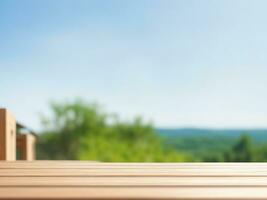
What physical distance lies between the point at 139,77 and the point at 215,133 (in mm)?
5494

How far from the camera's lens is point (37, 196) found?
2.02ft

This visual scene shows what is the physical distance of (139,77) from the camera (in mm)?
19000

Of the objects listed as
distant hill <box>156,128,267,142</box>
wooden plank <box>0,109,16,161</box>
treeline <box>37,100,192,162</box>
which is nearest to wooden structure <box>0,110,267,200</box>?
wooden plank <box>0,109,16,161</box>

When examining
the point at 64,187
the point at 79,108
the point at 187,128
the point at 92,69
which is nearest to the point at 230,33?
the point at 187,128

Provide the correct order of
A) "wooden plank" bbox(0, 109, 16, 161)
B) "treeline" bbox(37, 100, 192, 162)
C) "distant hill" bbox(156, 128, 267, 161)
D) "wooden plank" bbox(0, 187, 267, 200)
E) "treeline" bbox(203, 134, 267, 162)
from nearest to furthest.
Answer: "wooden plank" bbox(0, 187, 267, 200), "wooden plank" bbox(0, 109, 16, 161), "distant hill" bbox(156, 128, 267, 161), "treeline" bbox(203, 134, 267, 162), "treeline" bbox(37, 100, 192, 162)

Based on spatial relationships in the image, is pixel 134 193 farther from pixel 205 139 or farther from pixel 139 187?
pixel 205 139

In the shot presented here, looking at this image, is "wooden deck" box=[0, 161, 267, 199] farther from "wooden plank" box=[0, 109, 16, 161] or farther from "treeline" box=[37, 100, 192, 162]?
"treeline" box=[37, 100, 192, 162]

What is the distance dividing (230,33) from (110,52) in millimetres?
5694

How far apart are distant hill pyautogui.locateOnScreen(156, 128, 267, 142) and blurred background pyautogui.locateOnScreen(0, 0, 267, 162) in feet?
0.19

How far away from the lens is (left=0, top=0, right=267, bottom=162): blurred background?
48.1 ft

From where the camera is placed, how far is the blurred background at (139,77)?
14656 millimetres

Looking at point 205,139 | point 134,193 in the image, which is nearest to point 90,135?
point 205,139

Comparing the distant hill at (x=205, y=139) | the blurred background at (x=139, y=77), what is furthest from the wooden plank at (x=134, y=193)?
the distant hill at (x=205, y=139)

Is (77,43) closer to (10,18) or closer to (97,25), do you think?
(97,25)
